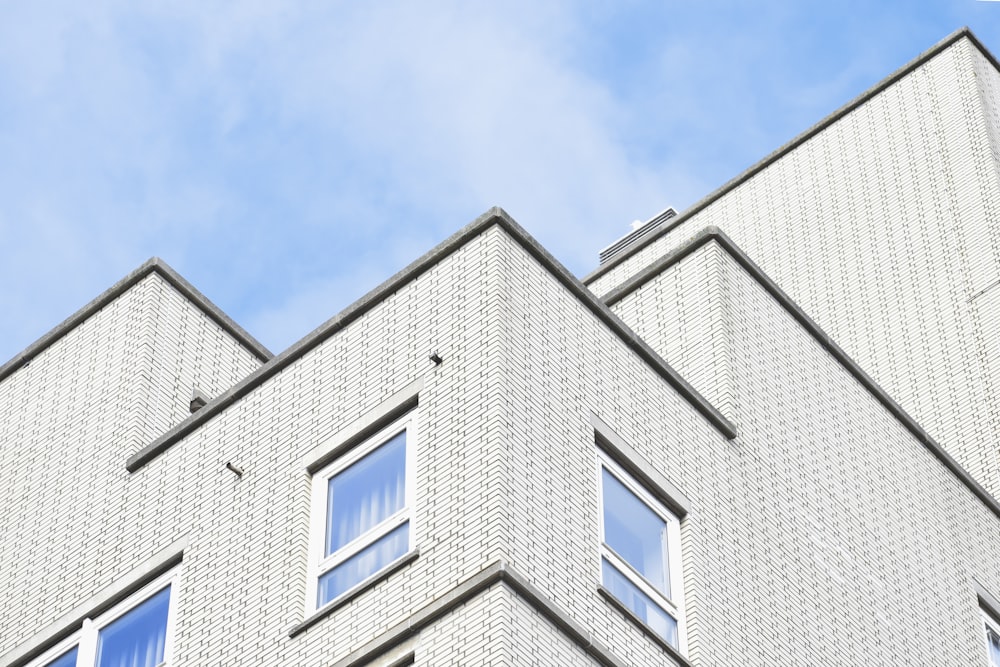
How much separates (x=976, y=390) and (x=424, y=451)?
15.9m

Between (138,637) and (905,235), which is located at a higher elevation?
(905,235)

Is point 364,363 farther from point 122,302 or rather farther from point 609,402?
point 122,302

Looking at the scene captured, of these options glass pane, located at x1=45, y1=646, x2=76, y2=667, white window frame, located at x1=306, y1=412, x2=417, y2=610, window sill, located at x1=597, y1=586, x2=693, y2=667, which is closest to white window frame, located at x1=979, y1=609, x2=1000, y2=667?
window sill, located at x1=597, y1=586, x2=693, y2=667

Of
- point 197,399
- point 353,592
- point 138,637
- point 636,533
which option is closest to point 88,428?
point 197,399

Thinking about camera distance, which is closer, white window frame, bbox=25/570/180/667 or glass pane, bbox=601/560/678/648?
glass pane, bbox=601/560/678/648

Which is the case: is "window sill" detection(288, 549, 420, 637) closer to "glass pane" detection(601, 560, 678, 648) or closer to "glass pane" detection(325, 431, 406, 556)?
"glass pane" detection(325, 431, 406, 556)

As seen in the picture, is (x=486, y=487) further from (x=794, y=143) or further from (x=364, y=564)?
(x=794, y=143)

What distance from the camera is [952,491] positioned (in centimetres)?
2722

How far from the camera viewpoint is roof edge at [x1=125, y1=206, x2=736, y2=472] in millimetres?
21906

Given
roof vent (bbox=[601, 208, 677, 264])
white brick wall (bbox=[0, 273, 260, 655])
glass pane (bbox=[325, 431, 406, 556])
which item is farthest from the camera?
roof vent (bbox=[601, 208, 677, 264])

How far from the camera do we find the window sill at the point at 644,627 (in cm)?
1947

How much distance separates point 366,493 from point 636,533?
2797mm

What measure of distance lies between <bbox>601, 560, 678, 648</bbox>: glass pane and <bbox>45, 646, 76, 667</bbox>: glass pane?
6.18 meters

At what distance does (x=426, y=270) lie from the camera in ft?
72.5
